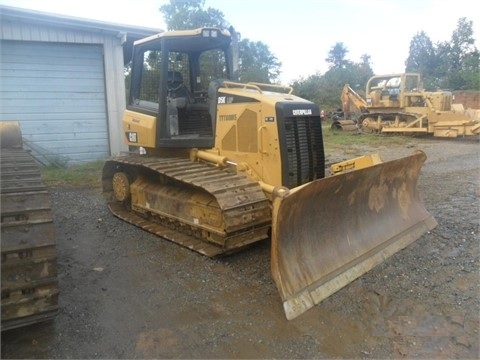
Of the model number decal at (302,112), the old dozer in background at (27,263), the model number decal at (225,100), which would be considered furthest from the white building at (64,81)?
the old dozer in background at (27,263)

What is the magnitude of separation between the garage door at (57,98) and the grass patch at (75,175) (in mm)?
415

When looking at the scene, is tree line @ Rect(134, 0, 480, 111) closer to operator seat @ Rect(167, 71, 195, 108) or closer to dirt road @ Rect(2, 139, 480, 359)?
operator seat @ Rect(167, 71, 195, 108)

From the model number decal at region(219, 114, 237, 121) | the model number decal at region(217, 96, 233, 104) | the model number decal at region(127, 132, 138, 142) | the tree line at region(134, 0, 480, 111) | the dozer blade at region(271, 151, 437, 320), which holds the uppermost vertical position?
the tree line at region(134, 0, 480, 111)

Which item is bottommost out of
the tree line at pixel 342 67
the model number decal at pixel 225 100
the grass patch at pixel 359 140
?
the grass patch at pixel 359 140

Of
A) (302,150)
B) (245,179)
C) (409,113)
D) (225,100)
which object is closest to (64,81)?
(225,100)

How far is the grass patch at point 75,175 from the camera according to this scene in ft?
28.7

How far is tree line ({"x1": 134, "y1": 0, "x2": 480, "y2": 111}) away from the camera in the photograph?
2623cm

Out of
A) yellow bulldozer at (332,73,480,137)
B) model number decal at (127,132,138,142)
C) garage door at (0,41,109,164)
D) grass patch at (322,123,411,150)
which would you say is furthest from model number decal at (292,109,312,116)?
yellow bulldozer at (332,73,480,137)

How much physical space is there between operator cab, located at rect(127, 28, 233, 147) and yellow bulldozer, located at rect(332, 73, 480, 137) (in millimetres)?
12237

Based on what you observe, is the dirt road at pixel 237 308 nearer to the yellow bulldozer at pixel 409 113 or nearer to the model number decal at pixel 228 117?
the model number decal at pixel 228 117

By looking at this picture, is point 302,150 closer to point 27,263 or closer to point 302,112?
point 302,112

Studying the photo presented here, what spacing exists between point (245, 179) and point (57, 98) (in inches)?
297

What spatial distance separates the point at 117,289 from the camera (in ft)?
12.9

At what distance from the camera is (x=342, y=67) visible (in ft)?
142
